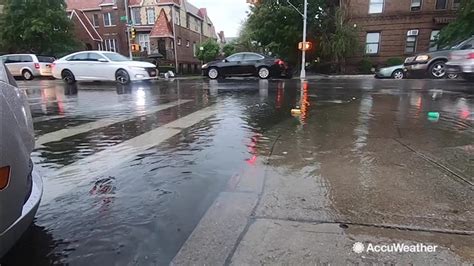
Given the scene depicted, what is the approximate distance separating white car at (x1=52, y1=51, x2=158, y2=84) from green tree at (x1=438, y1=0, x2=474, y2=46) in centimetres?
1882

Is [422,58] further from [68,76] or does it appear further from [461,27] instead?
[68,76]

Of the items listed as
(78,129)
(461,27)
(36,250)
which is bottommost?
(36,250)

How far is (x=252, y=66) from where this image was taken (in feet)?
62.4

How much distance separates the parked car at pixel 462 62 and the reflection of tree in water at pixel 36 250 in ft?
43.8

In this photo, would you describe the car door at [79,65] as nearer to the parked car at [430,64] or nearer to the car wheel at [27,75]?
the car wheel at [27,75]

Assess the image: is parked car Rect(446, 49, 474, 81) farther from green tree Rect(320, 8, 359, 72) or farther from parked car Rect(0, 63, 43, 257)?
parked car Rect(0, 63, 43, 257)

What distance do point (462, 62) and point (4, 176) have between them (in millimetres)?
13856

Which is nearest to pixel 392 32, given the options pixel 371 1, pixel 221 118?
pixel 371 1

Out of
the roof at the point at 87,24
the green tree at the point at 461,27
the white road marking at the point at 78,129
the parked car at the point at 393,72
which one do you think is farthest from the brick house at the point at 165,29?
the white road marking at the point at 78,129

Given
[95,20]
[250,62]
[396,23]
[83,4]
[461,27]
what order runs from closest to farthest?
[250,62] → [461,27] → [396,23] → [95,20] → [83,4]

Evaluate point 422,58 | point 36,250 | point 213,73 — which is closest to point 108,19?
point 213,73

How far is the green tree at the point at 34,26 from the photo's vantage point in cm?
3102

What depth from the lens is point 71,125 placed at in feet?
20.3

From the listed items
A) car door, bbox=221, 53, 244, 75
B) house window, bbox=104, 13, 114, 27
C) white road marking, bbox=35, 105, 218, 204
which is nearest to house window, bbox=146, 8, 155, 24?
house window, bbox=104, 13, 114, 27
